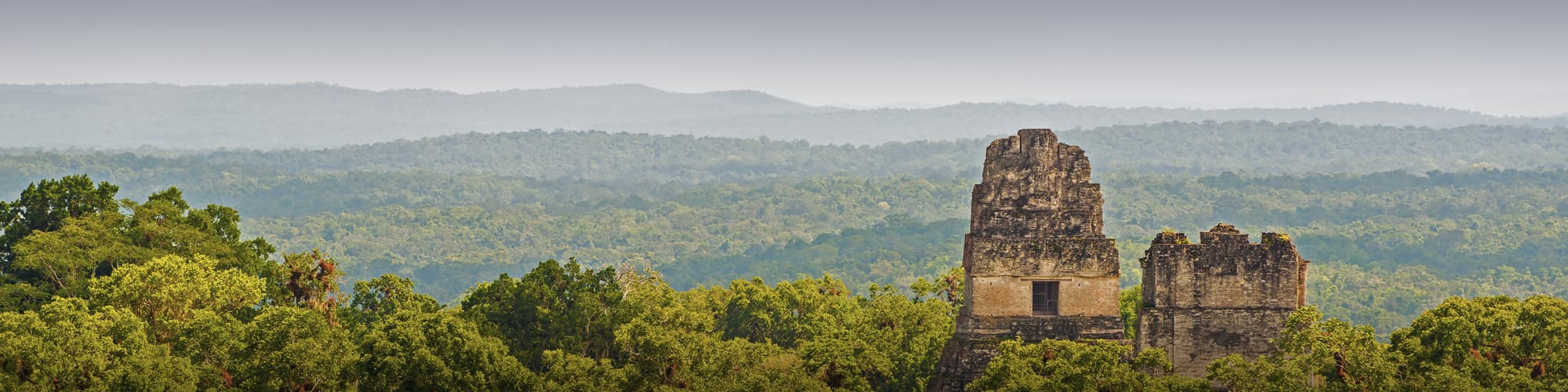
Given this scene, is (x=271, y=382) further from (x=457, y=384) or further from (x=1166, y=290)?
(x=1166, y=290)

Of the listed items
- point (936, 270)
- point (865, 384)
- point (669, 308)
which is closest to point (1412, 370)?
point (865, 384)

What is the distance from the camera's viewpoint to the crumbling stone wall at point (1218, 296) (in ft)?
116

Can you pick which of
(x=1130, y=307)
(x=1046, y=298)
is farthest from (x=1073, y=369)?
(x=1130, y=307)

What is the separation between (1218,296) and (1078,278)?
280 cm

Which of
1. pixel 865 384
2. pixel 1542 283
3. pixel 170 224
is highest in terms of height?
pixel 170 224

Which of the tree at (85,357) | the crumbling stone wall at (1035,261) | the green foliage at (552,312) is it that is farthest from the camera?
the green foliage at (552,312)

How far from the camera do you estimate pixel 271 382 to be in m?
35.4

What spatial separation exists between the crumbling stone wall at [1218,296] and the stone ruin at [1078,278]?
0.02 metres

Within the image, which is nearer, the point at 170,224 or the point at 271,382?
the point at 271,382

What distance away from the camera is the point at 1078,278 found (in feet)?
120

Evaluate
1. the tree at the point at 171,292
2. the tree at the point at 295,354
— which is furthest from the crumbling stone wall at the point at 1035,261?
the tree at the point at 171,292

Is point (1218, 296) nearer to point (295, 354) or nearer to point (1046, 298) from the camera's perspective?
point (1046, 298)

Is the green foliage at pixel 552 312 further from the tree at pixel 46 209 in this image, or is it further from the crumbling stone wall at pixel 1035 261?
the tree at pixel 46 209

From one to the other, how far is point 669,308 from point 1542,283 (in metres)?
138
